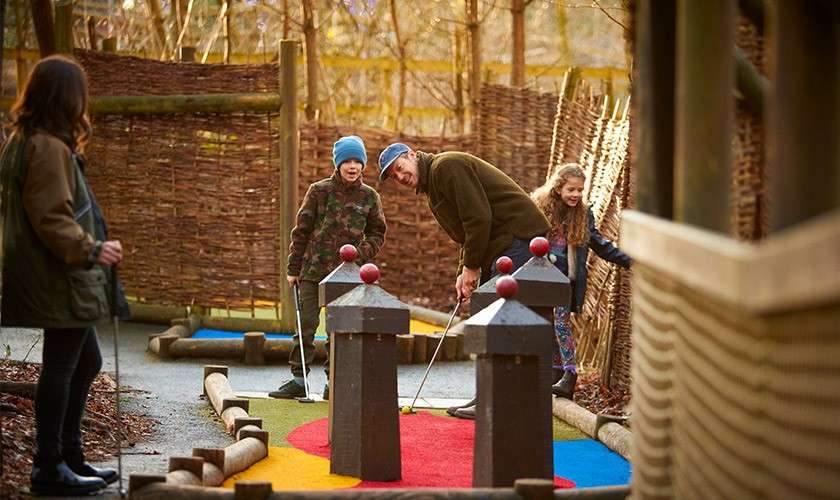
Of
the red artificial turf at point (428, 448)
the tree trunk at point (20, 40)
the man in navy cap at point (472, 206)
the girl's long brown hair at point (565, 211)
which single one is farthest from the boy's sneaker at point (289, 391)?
the tree trunk at point (20, 40)

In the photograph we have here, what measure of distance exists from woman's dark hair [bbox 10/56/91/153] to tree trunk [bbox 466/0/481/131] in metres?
9.47

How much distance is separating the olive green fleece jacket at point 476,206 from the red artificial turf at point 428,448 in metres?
0.92

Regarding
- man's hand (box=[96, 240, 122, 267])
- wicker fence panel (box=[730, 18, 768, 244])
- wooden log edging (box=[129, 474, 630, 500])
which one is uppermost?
wicker fence panel (box=[730, 18, 768, 244])

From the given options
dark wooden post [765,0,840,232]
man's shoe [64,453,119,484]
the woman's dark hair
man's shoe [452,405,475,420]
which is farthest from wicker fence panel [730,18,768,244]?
man's shoe [452,405,475,420]

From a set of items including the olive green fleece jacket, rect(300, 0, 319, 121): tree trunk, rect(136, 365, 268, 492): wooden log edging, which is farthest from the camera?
rect(300, 0, 319, 121): tree trunk

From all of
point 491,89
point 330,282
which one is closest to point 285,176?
point 491,89

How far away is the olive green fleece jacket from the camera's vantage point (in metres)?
7.69

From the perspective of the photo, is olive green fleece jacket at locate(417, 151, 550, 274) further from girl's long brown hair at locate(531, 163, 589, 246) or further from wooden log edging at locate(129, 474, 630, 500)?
wooden log edging at locate(129, 474, 630, 500)

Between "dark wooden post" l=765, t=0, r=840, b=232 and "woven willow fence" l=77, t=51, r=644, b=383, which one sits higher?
"dark wooden post" l=765, t=0, r=840, b=232

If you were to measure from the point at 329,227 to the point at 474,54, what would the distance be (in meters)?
6.68

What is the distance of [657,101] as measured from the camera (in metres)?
3.88

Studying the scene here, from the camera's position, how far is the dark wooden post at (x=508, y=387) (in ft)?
16.3

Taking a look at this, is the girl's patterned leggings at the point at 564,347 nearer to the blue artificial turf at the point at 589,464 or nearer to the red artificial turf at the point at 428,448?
the red artificial turf at the point at 428,448

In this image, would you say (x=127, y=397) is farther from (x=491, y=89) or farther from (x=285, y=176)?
(x=491, y=89)
